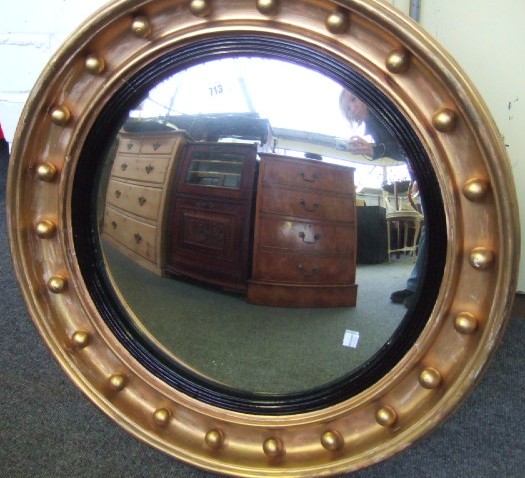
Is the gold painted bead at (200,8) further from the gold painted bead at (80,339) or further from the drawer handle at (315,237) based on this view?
the gold painted bead at (80,339)

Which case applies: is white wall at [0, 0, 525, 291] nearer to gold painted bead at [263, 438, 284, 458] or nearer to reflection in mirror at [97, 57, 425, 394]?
reflection in mirror at [97, 57, 425, 394]

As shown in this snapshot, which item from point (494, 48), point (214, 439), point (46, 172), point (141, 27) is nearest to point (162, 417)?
point (214, 439)

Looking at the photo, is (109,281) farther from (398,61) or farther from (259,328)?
(398,61)

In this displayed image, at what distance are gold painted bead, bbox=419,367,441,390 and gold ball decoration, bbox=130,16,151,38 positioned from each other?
40cm

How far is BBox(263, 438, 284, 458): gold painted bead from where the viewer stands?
490 millimetres

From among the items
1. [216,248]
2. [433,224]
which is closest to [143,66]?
[216,248]

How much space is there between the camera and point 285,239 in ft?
1.50

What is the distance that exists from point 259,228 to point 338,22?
19cm

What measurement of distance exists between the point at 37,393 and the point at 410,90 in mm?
695

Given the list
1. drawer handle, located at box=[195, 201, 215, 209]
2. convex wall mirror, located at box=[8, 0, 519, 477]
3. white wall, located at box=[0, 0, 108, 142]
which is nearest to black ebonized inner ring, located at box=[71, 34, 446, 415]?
convex wall mirror, located at box=[8, 0, 519, 477]

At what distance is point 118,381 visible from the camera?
0.53 m

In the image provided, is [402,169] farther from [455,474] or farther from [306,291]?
[455,474]

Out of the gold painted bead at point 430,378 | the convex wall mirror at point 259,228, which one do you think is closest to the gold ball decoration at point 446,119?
the convex wall mirror at point 259,228

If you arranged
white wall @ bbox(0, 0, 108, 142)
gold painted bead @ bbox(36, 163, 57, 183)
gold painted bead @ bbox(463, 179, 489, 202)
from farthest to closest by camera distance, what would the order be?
white wall @ bbox(0, 0, 108, 142) → gold painted bead @ bbox(36, 163, 57, 183) → gold painted bead @ bbox(463, 179, 489, 202)
